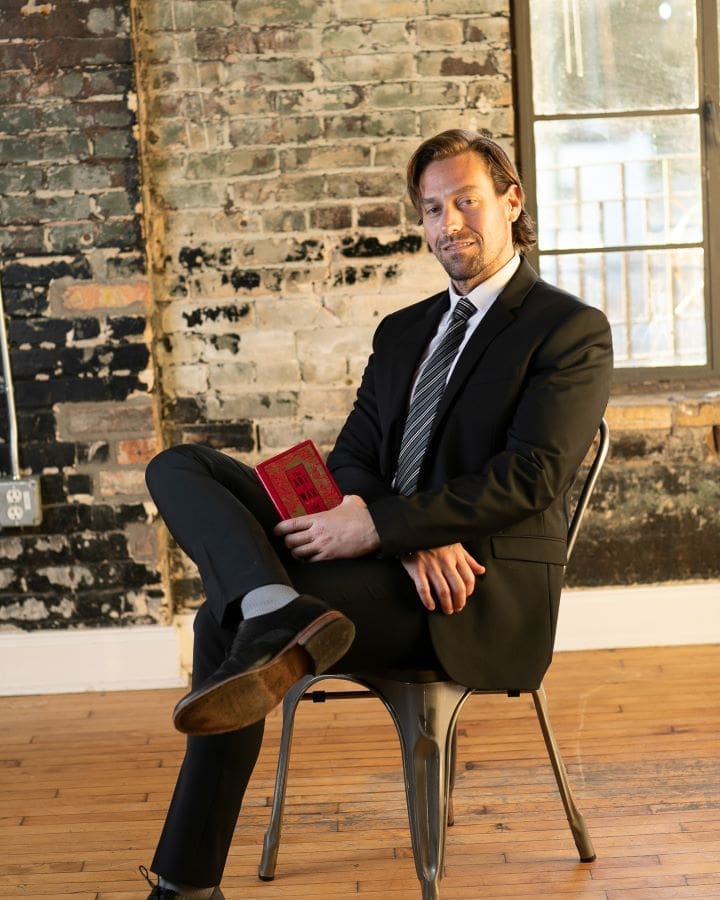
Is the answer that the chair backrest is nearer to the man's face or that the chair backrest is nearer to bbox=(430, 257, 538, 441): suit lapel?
bbox=(430, 257, 538, 441): suit lapel

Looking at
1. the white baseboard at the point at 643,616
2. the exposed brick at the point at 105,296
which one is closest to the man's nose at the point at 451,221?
the exposed brick at the point at 105,296

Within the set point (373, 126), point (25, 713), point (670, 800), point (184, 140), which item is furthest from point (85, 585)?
point (670, 800)

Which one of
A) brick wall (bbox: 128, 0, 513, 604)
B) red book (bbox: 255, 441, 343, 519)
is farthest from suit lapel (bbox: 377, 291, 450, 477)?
brick wall (bbox: 128, 0, 513, 604)

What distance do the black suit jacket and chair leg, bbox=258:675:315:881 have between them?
0.38m

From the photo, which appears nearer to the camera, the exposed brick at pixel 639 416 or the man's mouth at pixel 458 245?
the man's mouth at pixel 458 245

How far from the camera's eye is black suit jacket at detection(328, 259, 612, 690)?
83.3 inches

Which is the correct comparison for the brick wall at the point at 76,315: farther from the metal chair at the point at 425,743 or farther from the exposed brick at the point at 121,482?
the metal chair at the point at 425,743

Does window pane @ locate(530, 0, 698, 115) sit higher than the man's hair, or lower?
higher

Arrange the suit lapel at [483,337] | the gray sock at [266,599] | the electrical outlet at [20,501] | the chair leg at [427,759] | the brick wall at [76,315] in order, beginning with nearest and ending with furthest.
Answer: the gray sock at [266,599] < the chair leg at [427,759] < the suit lapel at [483,337] < the brick wall at [76,315] < the electrical outlet at [20,501]

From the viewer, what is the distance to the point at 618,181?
3.99 m

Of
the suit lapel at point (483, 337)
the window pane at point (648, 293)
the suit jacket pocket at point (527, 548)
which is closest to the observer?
the suit jacket pocket at point (527, 548)

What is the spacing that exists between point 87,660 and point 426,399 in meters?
1.90

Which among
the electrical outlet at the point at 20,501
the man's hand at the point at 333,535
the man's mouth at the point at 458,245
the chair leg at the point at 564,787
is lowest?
the chair leg at the point at 564,787

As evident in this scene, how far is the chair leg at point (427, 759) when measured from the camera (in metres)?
2.04
